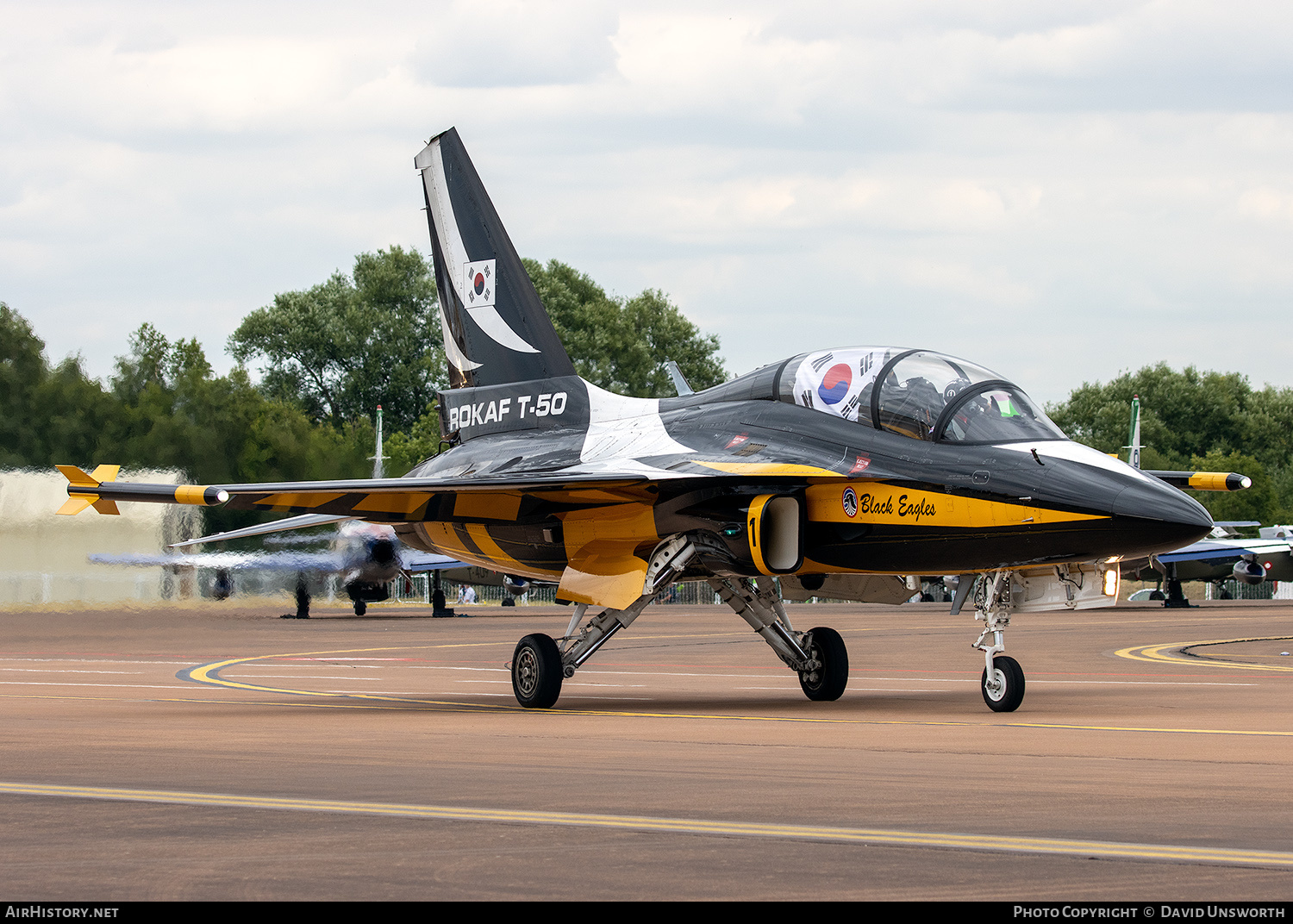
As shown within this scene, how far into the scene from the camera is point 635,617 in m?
14.5

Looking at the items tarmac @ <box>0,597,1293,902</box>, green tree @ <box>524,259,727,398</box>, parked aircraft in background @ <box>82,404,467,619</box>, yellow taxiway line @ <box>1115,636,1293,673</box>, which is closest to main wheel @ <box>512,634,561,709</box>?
tarmac @ <box>0,597,1293,902</box>

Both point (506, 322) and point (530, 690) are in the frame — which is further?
point (506, 322)

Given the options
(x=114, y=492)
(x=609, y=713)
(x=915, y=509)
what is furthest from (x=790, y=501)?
(x=114, y=492)

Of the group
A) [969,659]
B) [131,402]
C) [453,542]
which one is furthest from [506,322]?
[131,402]

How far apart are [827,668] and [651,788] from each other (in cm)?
702

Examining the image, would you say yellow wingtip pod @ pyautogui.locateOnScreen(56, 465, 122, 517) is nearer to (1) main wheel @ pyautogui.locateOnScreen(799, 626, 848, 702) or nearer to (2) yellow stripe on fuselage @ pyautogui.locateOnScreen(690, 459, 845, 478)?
(2) yellow stripe on fuselage @ pyautogui.locateOnScreen(690, 459, 845, 478)

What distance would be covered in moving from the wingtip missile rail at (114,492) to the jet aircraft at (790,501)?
0.03 m

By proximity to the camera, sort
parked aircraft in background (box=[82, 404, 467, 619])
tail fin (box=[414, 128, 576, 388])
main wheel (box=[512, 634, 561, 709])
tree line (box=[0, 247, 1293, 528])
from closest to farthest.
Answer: main wheel (box=[512, 634, 561, 709])
tail fin (box=[414, 128, 576, 388])
parked aircraft in background (box=[82, 404, 467, 619])
tree line (box=[0, 247, 1293, 528])

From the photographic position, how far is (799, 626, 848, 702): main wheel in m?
15.1

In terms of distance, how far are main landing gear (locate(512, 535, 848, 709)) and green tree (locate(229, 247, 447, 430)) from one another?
239 feet

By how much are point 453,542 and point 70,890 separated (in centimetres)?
1169

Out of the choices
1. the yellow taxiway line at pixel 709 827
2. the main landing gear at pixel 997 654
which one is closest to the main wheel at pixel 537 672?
the main landing gear at pixel 997 654

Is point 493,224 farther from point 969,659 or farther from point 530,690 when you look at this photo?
point 969,659
